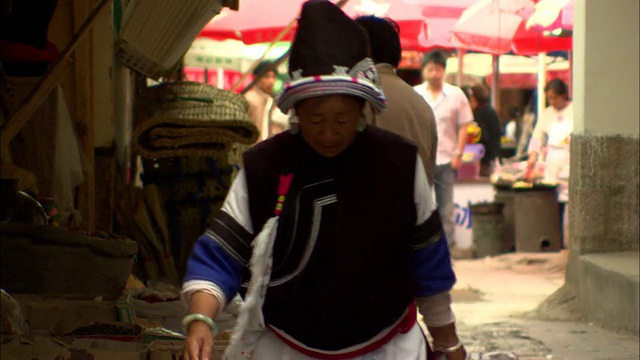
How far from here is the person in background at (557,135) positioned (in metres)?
14.7

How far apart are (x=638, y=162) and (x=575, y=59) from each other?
0.96 m

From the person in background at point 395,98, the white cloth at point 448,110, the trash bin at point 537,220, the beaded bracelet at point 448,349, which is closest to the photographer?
the beaded bracelet at point 448,349

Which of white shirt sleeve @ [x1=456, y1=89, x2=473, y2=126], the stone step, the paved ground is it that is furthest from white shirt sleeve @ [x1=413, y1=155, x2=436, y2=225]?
white shirt sleeve @ [x1=456, y1=89, x2=473, y2=126]

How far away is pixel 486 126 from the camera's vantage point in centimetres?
1848

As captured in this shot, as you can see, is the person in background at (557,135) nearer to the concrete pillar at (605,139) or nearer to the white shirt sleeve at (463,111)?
the white shirt sleeve at (463,111)

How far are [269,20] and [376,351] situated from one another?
12.7 m

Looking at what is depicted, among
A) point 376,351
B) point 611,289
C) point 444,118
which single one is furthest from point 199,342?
point 444,118

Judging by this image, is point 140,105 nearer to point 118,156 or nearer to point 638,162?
point 118,156

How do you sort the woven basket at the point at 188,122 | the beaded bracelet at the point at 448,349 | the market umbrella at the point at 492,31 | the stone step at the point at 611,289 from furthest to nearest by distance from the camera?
the market umbrella at the point at 492,31
the stone step at the point at 611,289
the woven basket at the point at 188,122
the beaded bracelet at the point at 448,349

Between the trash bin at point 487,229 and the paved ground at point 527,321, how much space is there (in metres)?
1.91

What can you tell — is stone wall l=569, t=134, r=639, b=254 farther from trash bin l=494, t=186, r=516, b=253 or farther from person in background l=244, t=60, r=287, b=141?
trash bin l=494, t=186, r=516, b=253

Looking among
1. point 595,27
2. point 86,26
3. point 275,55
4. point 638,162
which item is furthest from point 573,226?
point 275,55

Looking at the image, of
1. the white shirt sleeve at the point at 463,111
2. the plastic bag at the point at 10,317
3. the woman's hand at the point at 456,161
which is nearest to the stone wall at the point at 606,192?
the white shirt sleeve at the point at 463,111

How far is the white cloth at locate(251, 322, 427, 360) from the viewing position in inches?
141
